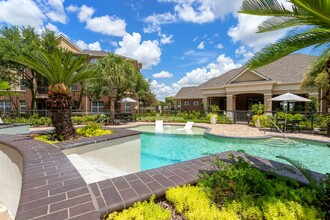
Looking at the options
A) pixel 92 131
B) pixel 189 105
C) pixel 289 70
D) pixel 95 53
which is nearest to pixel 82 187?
pixel 92 131

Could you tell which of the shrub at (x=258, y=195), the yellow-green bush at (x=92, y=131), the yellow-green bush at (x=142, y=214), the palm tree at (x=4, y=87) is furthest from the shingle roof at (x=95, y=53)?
the yellow-green bush at (x=142, y=214)

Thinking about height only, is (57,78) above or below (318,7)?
below

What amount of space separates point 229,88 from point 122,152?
19292 millimetres

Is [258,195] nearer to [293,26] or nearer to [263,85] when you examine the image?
[293,26]

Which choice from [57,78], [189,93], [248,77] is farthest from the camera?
[189,93]

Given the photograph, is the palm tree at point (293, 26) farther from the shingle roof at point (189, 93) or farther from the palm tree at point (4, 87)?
the shingle roof at point (189, 93)

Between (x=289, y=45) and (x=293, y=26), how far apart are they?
0.34m

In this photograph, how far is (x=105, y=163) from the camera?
19.7 ft

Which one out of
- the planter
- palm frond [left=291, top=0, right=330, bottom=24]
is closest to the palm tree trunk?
palm frond [left=291, top=0, right=330, bottom=24]

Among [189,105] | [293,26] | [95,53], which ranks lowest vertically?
[189,105]

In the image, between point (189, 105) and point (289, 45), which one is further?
point (189, 105)

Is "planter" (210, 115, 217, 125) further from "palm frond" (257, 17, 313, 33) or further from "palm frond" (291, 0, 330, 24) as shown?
"palm frond" (291, 0, 330, 24)

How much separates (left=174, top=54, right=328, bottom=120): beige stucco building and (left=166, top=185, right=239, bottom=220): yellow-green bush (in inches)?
634

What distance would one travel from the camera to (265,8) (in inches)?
107
